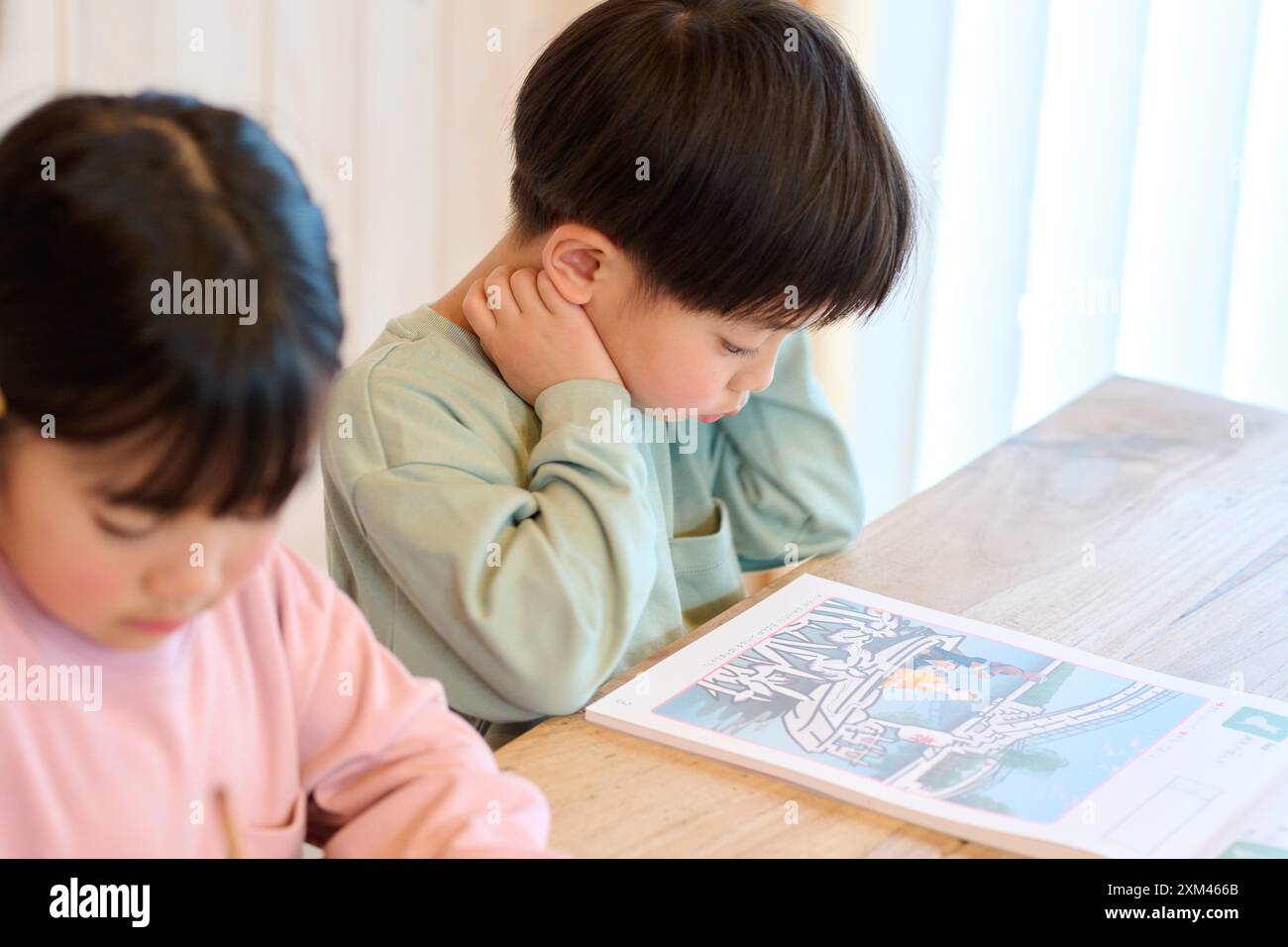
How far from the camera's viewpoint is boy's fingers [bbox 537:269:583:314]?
1107mm

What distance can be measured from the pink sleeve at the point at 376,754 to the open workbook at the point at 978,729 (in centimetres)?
15

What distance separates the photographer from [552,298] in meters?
1.11

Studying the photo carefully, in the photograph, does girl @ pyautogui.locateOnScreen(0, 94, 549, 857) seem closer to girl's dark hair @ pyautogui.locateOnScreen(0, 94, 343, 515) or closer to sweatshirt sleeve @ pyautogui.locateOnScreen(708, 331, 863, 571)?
girl's dark hair @ pyautogui.locateOnScreen(0, 94, 343, 515)

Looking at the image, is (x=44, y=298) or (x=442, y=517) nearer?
(x=44, y=298)

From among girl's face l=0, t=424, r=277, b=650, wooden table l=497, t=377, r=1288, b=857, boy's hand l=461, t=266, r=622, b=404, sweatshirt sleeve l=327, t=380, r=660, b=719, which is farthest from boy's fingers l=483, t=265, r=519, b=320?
girl's face l=0, t=424, r=277, b=650

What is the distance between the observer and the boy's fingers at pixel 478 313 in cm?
112

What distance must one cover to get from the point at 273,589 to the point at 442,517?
21cm

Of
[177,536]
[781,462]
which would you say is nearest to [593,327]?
[781,462]

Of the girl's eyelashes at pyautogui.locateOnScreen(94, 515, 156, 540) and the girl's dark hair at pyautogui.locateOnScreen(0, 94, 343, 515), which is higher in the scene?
the girl's dark hair at pyautogui.locateOnScreen(0, 94, 343, 515)

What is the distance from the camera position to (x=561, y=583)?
3.25ft

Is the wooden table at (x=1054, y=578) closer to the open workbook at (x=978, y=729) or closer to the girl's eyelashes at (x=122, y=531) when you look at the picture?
the open workbook at (x=978, y=729)

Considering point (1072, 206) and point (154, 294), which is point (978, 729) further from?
point (1072, 206)
